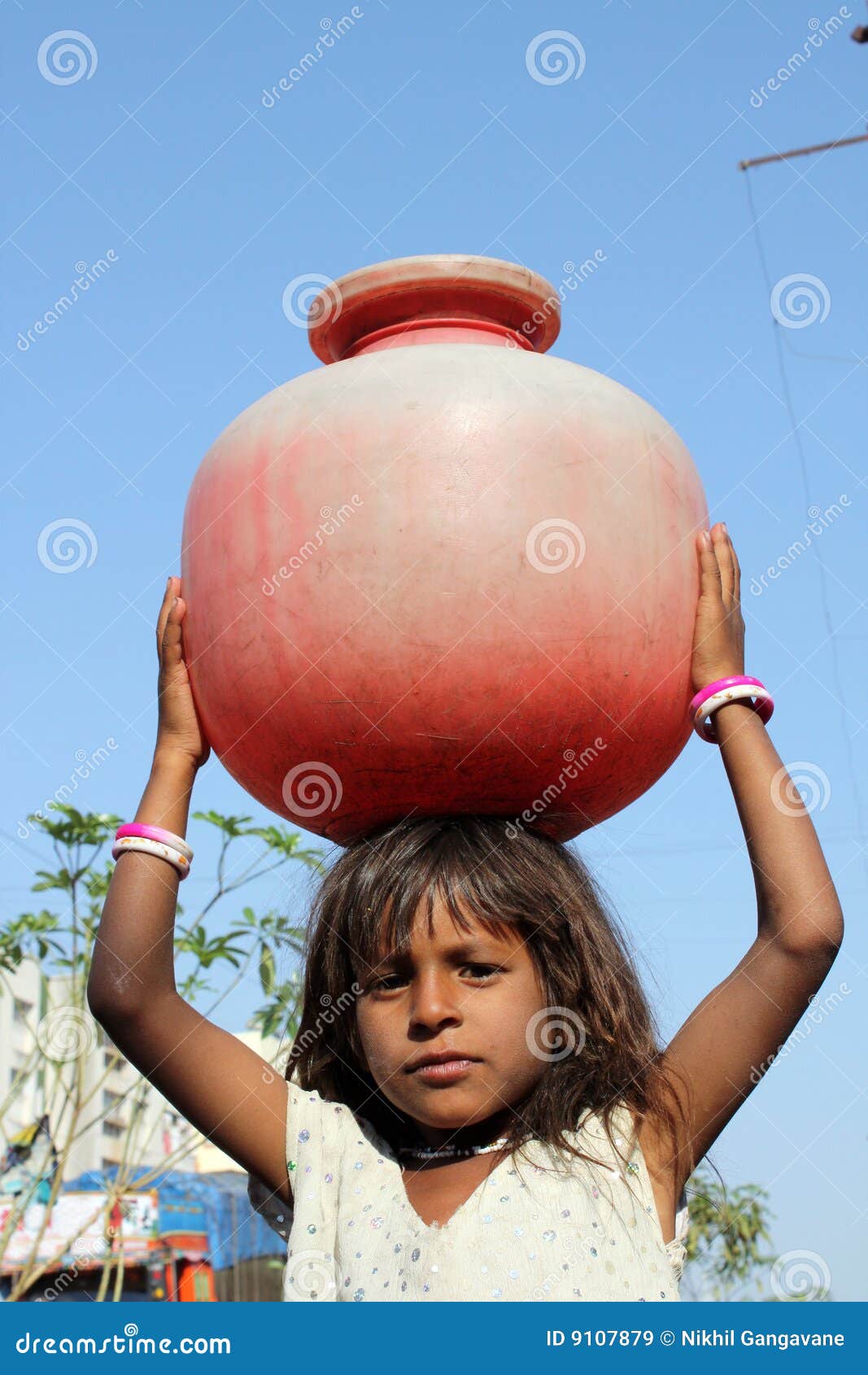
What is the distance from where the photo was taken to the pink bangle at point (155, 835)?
2.39 m

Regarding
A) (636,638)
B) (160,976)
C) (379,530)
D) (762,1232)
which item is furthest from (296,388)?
(762,1232)

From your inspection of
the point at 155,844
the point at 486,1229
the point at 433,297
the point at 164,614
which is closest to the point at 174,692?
the point at 164,614

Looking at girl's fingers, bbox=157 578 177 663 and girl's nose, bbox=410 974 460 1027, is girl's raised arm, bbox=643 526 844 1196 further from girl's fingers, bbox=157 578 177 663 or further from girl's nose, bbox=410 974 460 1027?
girl's fingers, bbox=157 578 177 663

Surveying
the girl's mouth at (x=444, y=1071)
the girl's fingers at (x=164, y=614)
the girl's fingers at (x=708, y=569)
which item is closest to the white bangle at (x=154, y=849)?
the girl's fingers at (x=164, y=614)

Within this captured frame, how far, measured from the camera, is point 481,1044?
7.17ft

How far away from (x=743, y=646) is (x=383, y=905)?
0.77 m

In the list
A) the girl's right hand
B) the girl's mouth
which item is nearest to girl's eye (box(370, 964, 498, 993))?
the girl's mouth

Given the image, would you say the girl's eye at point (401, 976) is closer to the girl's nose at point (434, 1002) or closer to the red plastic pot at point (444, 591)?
the girl's nose at point (434, 1002)

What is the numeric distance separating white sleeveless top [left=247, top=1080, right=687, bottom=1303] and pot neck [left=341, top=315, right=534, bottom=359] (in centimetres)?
139

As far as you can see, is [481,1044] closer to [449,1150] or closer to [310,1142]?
[449,1150]

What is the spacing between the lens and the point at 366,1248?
219 centimetres

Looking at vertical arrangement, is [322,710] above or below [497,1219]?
above

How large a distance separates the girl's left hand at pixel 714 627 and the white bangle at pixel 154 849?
0.95 metres

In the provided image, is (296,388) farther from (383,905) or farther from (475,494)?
(383,905)
